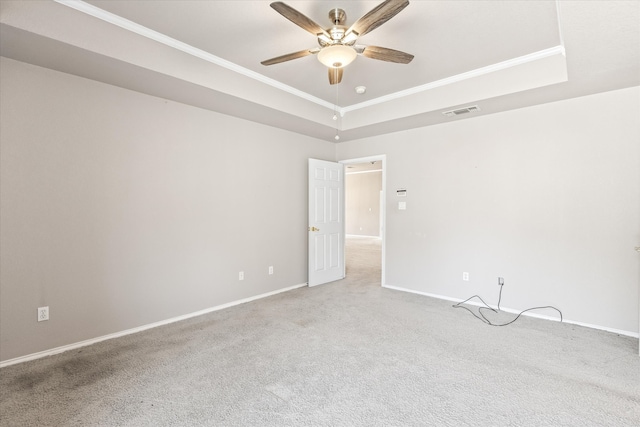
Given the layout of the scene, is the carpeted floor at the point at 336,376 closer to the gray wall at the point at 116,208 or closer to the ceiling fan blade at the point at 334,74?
the gray wall at the point at 116,208

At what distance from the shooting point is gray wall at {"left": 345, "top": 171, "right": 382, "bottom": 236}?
1204 centimetres

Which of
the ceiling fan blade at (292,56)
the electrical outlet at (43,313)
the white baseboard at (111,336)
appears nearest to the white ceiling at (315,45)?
the ceiling fan blade at (292,56)

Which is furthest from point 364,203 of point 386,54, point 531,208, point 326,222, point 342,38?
point 342,38

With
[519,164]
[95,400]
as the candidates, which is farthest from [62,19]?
[519,164]

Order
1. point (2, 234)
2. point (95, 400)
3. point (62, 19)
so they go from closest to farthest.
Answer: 1. point (95, 400)
2. point (62, 19)
3. point (2, 234)

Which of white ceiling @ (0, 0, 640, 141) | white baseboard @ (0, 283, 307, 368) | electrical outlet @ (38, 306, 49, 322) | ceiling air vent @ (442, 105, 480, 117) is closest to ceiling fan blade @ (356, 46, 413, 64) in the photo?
white ceiling @ (0, 0, 640, 141)

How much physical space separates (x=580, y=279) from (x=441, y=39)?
301 cm

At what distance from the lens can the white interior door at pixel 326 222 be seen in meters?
4.88

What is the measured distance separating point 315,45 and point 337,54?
2.61 ft

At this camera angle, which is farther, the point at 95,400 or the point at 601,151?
the point at 601,151

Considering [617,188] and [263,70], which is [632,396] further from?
[263,70]

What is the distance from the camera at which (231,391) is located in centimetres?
211

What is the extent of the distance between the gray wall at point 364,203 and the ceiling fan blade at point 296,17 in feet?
32.7

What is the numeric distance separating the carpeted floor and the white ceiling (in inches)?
100
